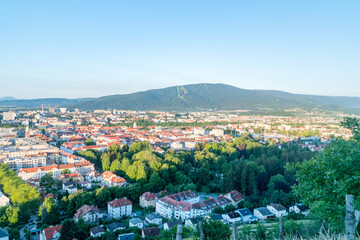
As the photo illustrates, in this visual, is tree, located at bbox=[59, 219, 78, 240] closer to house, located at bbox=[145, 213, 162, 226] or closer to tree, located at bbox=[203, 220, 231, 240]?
house, located at bbox=[145, 213, 162, 226]

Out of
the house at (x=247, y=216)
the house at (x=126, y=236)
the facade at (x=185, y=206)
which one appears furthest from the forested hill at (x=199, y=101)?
the house at (x=126, y=236)

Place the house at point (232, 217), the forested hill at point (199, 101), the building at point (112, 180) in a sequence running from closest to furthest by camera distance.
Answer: the house at point (232, 217) → the building at point (112, 180) → the forested hill at point (199, 101)

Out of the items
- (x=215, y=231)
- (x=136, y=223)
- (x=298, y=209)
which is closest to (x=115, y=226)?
(x=136, y=223)

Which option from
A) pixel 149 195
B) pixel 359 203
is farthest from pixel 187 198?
pixel 359 203

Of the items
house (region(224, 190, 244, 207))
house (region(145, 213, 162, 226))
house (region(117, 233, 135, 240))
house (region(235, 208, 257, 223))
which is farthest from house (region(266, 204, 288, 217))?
house (region(117, 233, 135, 240))

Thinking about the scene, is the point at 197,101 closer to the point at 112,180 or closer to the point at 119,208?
the point at 112,180

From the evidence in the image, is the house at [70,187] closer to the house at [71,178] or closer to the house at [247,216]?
the house at [71,178]

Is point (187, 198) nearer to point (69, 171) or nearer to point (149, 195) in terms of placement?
point (149, 195)
